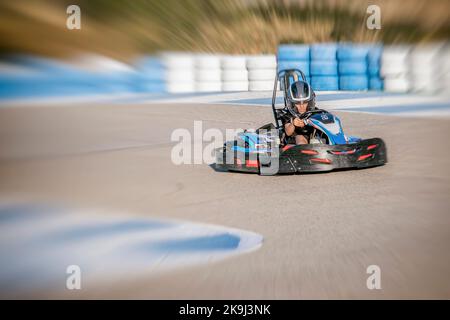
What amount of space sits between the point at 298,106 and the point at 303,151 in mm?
726

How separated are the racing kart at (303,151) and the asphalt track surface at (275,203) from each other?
4.2 inches

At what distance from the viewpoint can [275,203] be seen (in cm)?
371

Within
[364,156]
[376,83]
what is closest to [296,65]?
[376,83]

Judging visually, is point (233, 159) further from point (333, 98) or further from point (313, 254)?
point (333, 98)

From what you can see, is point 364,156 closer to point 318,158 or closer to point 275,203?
point 318,158

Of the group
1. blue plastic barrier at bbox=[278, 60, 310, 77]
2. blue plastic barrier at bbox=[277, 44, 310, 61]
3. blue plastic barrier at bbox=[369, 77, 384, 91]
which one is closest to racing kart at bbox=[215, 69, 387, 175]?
blue plastic barrier at bbox=[278, 60, 310, 77]

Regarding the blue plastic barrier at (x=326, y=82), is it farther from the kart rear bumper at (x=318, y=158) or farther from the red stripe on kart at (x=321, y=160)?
the red stripe on kart at (x=321, y=160)

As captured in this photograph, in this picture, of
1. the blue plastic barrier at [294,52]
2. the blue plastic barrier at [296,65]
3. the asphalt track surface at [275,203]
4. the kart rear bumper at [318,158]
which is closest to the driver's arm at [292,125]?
the kart rear bumper at [318,158]

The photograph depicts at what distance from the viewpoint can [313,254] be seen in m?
2.64

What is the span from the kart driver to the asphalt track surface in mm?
615

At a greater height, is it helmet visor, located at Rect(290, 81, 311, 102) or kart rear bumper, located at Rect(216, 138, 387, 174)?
helmet visor, located at Rect(290, 81, 311, 102)

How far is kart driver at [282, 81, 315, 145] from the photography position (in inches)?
200

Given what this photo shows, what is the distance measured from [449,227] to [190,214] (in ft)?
4.85

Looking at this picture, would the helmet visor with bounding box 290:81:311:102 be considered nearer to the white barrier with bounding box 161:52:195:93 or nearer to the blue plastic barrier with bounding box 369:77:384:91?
the blue plastic barrier with bounding box 369:77:384:91
